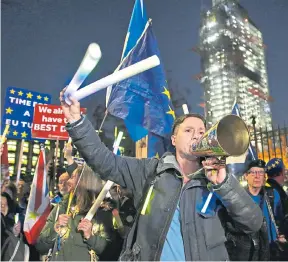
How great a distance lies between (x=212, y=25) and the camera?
294 ft

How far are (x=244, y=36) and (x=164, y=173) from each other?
339ft

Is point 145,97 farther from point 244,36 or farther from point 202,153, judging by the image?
point 244,36

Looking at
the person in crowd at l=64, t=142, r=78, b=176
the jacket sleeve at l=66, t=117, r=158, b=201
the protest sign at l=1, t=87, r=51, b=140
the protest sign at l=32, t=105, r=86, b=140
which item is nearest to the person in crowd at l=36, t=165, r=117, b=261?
the jacket sleeve at l=66, t=117, r=158, b=201

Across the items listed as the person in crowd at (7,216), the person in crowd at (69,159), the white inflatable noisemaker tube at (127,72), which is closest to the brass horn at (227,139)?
the white inflatable noisemaker tube at (127,72)

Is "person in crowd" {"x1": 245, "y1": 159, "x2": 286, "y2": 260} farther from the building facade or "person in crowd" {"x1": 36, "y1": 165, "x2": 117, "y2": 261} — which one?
the building facade

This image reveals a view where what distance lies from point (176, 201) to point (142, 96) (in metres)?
2.69

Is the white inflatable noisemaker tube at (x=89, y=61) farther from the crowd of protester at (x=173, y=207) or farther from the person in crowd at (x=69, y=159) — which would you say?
the person in crowd at (x=69, y=159)

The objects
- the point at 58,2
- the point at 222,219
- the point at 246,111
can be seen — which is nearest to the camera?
the point at 222,219

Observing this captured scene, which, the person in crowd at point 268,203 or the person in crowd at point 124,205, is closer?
the person in crowd at point 124,205

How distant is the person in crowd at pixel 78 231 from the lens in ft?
10.4

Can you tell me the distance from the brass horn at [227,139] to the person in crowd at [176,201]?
0.33 feet

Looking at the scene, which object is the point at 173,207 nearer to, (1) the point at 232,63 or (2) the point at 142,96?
(2) the point at 142,96

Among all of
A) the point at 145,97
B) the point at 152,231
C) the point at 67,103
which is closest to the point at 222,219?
the point at 152,231

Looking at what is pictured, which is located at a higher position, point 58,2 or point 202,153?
point 58,2
